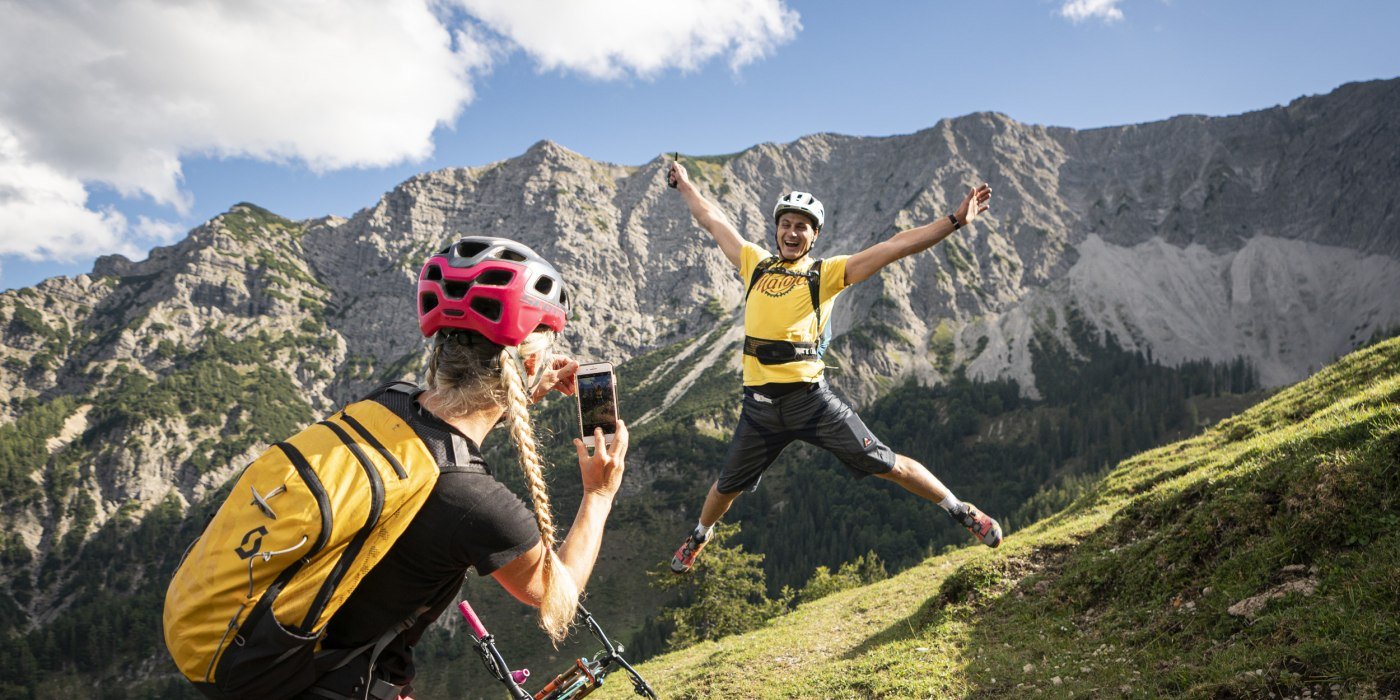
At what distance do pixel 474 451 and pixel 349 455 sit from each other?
70 centimetres

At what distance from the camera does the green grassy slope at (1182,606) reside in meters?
5.74

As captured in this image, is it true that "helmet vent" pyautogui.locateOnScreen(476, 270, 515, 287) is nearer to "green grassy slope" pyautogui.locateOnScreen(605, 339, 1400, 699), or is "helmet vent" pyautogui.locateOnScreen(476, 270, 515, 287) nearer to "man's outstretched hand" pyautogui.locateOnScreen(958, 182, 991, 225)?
"man's outstretched hand" pyautogui.locateOnScreen(958, 182, 991, 225)

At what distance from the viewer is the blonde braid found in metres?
4.03

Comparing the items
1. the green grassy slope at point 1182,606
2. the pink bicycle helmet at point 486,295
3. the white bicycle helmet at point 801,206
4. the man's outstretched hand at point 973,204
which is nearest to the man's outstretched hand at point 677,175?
the white bicycle helmet at point 801,206

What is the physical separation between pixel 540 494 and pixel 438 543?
0.80 metres

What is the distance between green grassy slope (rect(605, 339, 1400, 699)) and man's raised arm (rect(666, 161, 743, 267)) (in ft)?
21.4

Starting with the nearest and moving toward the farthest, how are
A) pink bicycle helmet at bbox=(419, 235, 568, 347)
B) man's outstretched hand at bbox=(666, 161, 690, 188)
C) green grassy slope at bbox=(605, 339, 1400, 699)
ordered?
1. pink bicycle helmet at bbox=(419, 235, 568, 347)
2. green grassy slope at bbox=(605, 339, 1400, 699)
3. man's outstretched hand at bbox=(666, 161, 690, 188)

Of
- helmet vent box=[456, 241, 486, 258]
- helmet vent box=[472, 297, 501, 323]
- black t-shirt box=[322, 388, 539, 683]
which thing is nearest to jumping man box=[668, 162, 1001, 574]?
helmet vent box=[456, 241, 486, 258]

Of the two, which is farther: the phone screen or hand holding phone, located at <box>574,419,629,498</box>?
the phone screen

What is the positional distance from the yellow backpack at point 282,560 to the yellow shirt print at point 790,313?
6064mm

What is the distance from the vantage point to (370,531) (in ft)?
11.2

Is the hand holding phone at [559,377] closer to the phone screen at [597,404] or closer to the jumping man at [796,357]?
the phone screen at [597,404]

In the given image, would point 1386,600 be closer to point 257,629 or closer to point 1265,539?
point 1265,539

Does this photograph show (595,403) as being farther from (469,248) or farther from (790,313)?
(790,313)
